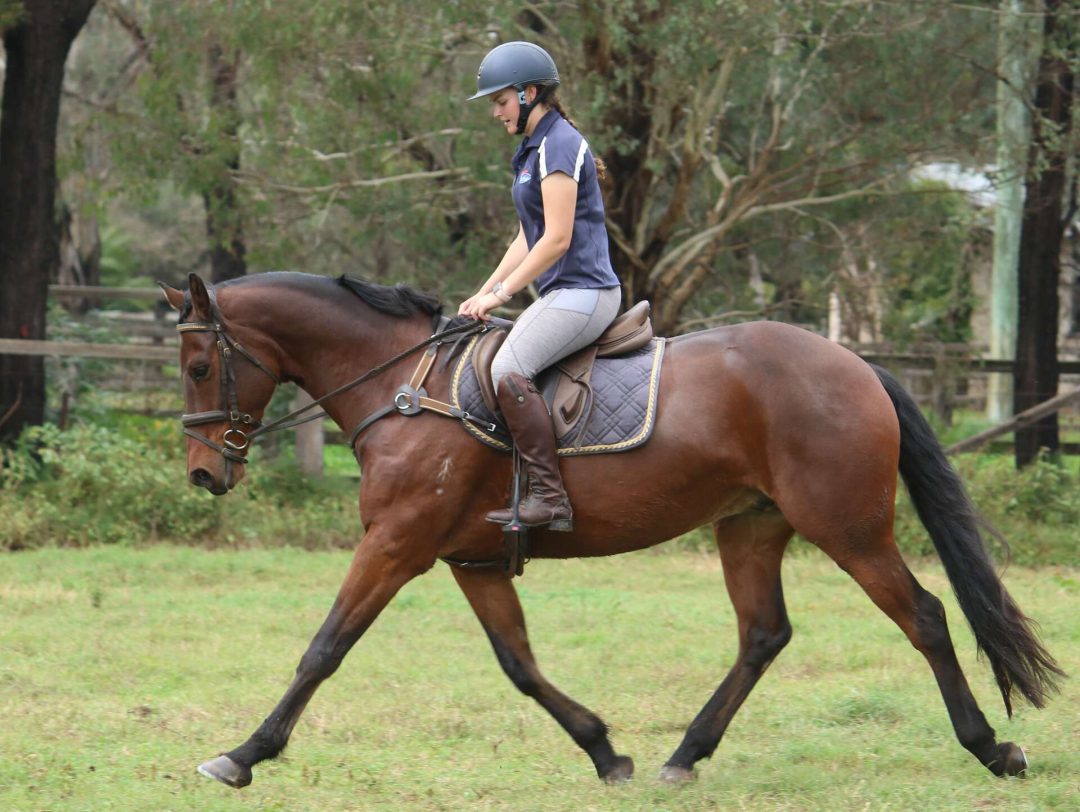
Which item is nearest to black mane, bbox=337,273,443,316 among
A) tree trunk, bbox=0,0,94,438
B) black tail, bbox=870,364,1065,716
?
black tail, bbox=870,364,1065,716

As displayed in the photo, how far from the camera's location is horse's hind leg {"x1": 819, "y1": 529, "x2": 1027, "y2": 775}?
548 centimetres

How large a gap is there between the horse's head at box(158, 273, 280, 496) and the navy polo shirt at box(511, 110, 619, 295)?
1311 mm

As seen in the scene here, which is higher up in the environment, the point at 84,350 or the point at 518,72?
the point at 518,72

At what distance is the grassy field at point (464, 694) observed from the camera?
537cm

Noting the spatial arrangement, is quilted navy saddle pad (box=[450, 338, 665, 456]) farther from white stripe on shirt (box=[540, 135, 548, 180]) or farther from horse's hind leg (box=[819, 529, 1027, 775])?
horse's hind leg (box=[819, 529, 1027, 775])

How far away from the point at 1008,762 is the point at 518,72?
11.2 feet

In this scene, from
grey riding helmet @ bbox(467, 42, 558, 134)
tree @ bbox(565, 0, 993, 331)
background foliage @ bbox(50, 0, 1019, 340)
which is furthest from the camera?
background foliage @ bbox(50, 0, 1019, 340)

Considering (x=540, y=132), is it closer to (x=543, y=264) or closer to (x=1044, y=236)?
(x=543, y=264)

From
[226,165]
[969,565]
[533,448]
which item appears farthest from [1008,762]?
[226,165]

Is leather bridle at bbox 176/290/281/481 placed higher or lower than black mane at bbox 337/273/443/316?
lower

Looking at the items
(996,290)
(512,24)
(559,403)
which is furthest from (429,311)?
(996,290)

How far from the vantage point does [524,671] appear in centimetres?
567

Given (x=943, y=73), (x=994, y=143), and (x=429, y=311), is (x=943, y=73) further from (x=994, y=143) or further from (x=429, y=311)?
(x=429, y=311)

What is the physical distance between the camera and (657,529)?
569 cm
